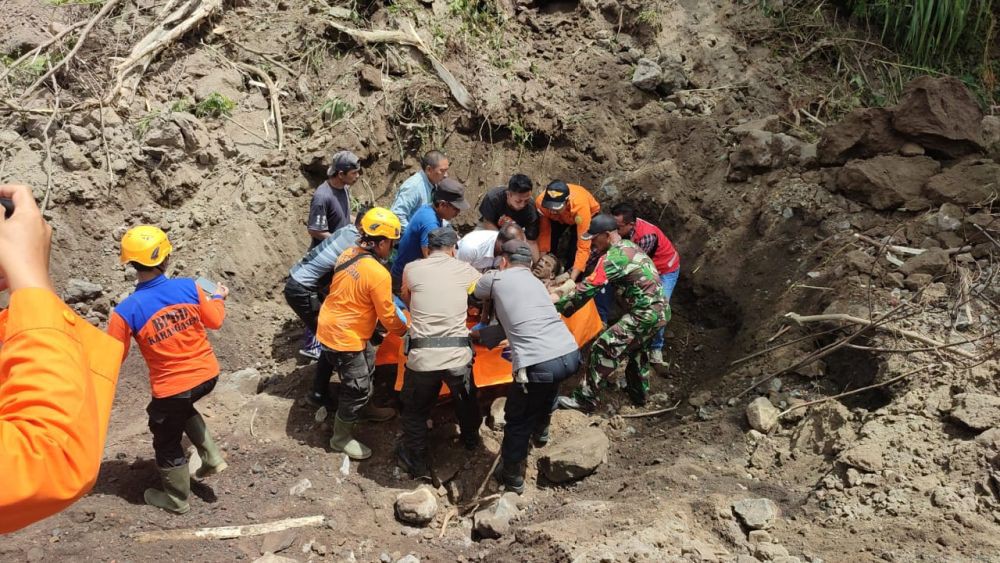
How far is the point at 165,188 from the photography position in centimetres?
650

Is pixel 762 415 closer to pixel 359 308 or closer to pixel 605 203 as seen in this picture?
pixel 359 308

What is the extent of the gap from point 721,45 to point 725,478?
20.2 feet

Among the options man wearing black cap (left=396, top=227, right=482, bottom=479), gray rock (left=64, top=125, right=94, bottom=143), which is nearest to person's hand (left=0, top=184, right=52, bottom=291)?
man wearing black cap (left=396, top=227, right=482, bottom=479)

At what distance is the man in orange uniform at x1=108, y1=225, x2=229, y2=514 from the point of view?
3.66 metres

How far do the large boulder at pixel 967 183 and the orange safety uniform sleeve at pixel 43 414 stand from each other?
6152mm

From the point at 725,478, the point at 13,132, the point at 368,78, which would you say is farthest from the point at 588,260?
the point at 13,132

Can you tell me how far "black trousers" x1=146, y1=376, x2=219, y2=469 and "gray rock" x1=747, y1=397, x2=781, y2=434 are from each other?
3553 mm

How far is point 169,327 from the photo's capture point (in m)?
3.73

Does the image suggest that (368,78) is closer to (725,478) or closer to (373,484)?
(373,484)

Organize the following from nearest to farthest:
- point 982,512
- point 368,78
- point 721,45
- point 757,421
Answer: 1. point 982,512
2. point 757,421
3. point 368,78
4. point 721,45

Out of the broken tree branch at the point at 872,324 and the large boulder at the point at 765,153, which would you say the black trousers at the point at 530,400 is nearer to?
the broken tree branch at the point at 872,324

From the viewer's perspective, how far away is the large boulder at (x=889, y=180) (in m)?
5.57

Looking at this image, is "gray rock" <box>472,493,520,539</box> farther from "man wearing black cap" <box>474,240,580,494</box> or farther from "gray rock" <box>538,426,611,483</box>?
"gray rock" <box>538,426,611,483</box>

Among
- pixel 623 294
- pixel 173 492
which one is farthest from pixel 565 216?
pixel 173 492
